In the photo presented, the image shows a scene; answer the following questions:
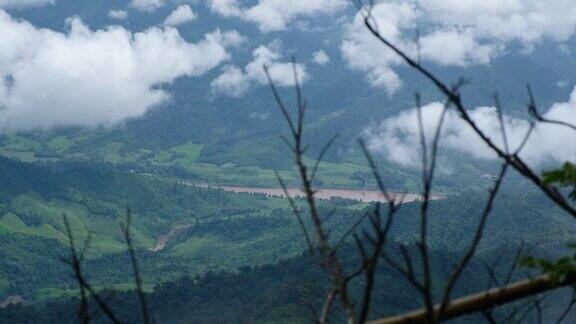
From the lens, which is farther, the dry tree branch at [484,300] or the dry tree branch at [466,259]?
the dry tree branch at [484,300]

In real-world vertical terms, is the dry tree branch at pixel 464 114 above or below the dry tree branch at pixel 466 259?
above

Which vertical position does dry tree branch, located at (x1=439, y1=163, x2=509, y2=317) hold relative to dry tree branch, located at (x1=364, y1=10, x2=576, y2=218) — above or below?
below

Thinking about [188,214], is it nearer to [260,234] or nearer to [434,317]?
[260,234]

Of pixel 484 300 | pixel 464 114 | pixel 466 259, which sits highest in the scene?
pixel 464 114

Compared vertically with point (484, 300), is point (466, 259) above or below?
above

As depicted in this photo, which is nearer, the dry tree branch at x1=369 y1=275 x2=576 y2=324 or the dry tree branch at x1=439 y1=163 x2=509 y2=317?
the dry tree branch at x1=439 y1=163 x2=509 y2=317

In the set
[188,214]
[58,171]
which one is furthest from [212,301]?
[58,171]

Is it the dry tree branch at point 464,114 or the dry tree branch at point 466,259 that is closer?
the dry tree branch at point 466,259

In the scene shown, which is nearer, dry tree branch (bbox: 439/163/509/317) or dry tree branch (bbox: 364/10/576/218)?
dry tree branch (bbox: 439/163/509/317)

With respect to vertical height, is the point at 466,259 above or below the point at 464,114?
below

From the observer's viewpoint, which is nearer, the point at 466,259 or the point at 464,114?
the point at 466,259

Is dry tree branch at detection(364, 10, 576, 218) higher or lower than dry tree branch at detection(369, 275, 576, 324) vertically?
higher
